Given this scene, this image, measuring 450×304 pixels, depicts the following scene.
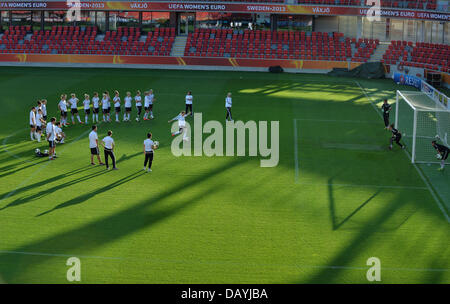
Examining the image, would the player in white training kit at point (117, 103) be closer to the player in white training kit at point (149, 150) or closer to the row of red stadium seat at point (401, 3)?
the player in white training kit at point (149, 150)

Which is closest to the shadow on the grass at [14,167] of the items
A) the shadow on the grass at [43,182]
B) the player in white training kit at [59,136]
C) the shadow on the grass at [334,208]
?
the shadow on the grass at [43,182]

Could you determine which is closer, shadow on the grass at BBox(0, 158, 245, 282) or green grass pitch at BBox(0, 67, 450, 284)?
green grass pitch at BBox(0, 67, 450, 284)

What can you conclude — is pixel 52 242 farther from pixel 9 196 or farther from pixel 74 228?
pixel 9 196

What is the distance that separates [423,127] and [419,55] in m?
21.1

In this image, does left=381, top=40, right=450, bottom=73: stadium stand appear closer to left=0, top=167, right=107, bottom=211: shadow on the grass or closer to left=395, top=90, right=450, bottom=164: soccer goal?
left=395, top=90, right=450, bottom=164: soccer goal

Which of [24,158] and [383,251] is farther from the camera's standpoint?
[24,158]

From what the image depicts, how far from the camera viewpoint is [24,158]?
22922 millimetres

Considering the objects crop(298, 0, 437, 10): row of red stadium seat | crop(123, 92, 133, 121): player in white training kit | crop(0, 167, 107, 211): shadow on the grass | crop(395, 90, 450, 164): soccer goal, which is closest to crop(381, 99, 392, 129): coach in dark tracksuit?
crop(395, 90, 450, 164): soccer goal

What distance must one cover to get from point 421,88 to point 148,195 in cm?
2635

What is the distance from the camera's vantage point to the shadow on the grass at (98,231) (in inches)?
564

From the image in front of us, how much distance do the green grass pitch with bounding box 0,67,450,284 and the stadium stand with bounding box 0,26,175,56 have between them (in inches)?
984

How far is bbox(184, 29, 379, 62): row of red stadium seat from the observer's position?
5088 centimetres

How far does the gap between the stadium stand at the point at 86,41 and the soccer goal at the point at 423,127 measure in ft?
91.1

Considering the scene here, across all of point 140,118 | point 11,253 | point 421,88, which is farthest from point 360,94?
point 11,253
